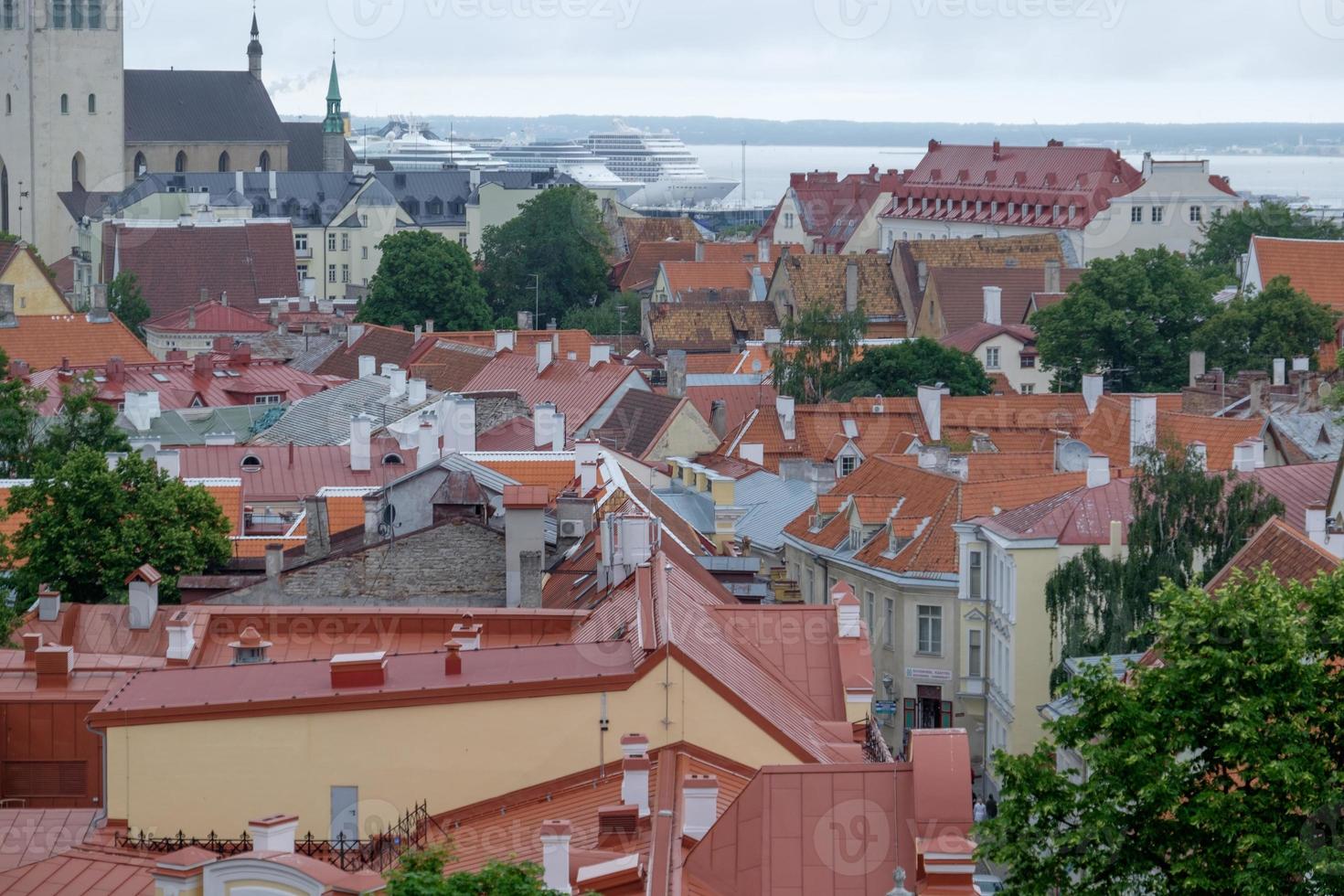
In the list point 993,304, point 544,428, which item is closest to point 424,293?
point 993,304

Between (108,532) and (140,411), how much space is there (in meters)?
16.4

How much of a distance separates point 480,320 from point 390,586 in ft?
195

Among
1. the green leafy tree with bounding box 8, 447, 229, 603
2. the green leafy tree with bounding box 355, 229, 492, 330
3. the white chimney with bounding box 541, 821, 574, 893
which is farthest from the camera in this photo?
the green leafy tree with bounding box 355, 229, 492, 330

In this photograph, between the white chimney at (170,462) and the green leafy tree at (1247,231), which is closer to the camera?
the white chimney at (170,462)

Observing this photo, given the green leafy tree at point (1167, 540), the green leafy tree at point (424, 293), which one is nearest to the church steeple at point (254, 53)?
the green leafy tree at point (424, 293)

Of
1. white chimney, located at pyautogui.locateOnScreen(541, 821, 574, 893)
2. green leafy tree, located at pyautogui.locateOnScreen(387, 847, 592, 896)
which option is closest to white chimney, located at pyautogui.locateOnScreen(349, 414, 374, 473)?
white chimney, located at pyautogui.locateOnScreen(541, 821, 574, 893)

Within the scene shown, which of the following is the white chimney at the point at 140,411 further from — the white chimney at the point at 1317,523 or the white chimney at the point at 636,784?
the white chimney at the point at 636,784

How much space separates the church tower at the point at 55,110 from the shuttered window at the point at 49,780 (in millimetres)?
97345

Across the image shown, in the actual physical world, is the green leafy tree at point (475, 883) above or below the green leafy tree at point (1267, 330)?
below

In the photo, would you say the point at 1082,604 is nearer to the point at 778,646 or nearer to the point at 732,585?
the point at 732,585

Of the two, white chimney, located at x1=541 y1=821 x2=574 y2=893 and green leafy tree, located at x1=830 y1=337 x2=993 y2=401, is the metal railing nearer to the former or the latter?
white chimney, located at x1=541 y1=821 x2=574 y2=893

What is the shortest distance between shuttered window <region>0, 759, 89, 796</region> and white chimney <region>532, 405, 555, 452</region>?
21092mm

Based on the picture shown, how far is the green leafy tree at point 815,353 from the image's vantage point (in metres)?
59.7

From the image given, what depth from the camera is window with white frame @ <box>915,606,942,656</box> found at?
3628 cm
